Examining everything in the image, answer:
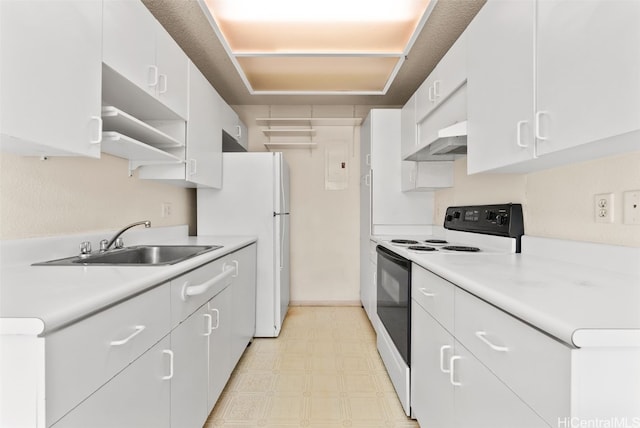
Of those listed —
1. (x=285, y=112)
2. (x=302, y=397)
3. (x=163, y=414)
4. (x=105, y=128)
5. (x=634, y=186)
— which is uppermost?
(x=285, y=112)

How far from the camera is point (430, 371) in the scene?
4.55ft

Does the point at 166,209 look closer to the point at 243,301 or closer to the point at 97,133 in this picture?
the point at 243,301

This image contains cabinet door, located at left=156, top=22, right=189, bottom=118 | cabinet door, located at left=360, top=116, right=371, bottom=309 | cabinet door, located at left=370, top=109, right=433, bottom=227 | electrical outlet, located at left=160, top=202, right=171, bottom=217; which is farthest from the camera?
cabinet door, located at left=360, top=116, right=371, bottom=309

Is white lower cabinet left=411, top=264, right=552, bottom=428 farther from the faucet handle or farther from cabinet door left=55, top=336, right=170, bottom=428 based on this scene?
the faucet handle

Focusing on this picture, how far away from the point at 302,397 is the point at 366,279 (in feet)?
5.14

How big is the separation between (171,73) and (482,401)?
83.4 inches

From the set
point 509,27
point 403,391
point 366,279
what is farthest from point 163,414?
point 366,279

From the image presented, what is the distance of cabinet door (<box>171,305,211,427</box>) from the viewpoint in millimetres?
1239

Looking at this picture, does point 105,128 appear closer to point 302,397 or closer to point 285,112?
point 302,397

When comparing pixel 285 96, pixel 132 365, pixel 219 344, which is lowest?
pixel 219 344

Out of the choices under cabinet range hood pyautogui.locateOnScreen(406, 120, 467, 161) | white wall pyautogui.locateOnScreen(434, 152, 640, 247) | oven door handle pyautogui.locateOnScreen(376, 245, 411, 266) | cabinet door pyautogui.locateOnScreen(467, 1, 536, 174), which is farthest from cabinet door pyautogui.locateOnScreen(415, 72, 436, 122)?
oven door handle pyautogui.locateOnScreen(376, 245, 411, 266)

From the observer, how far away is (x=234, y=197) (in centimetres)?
286

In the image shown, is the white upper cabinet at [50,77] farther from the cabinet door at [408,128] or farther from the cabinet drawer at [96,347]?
the cabinet door at [408,128]

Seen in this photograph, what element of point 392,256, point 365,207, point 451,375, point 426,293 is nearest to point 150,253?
point 392,256
